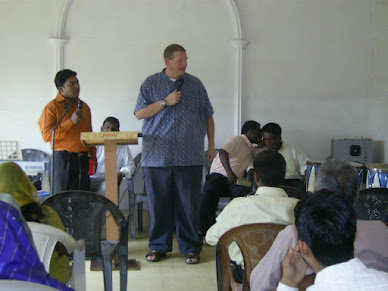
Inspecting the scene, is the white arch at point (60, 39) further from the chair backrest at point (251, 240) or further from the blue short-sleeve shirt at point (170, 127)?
the chair backrest at point (251, 240)

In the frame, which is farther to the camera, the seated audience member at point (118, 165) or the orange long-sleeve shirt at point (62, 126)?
the seated audience member at point (118, 165)

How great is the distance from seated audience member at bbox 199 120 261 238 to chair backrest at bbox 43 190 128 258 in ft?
6.52

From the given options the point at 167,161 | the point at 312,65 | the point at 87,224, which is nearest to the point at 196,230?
the point at 167,161

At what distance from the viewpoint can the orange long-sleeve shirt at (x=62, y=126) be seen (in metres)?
4.07

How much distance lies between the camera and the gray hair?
7.59 feet

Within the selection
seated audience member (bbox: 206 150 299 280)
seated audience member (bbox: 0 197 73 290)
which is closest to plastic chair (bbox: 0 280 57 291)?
seated audience member (bbox: 0 197 73 290)

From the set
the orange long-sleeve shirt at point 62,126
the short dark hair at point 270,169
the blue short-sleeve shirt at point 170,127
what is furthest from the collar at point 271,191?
the orange long-sleeve shirt at point 62,126

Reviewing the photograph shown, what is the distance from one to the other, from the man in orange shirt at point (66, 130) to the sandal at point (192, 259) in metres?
1.02

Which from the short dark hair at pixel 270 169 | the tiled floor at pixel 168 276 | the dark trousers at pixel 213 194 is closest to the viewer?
the short dark hair at pixel 270 169

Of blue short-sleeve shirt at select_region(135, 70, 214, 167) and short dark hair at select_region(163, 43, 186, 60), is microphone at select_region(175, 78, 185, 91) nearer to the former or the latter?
blue short-sleeve shirt at select_region(135, 70, 214, 167)

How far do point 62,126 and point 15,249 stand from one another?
255 centimetres

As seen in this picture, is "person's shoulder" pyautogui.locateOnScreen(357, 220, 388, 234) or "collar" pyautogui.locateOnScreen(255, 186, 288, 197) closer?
"person's shoulder" pyautogui.locateOnScreen(357, 220, 388, 234)

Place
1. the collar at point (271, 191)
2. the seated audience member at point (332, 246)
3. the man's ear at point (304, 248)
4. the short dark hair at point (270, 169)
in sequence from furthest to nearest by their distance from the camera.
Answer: the short dark hair at point (270, 169), the collar at point (271, 191), the man's ear at point (304, 248), the seated audience member at point (332, 246)

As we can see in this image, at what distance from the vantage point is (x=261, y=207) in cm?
244
